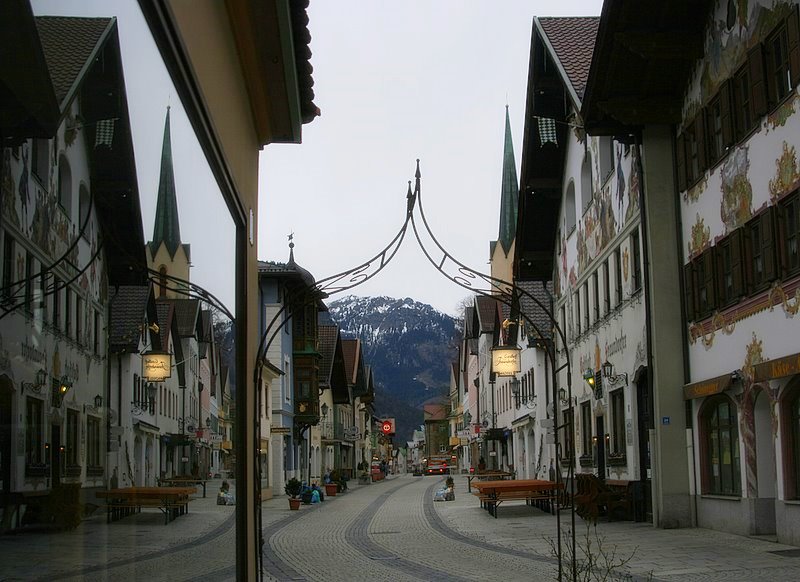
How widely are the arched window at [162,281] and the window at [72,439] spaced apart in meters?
1.16

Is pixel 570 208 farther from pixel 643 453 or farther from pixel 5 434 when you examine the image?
pixel 5 434

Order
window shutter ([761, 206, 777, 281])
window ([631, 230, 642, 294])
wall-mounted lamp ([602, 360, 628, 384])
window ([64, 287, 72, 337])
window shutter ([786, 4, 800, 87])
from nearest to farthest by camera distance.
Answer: window ([64, 287, 72, 337]), window shutter ([786, 4, 800, 87]), window shutter ([761, 206, 777, 281]), window ([631, 230, 642, 294]), wall-mounted lamp ([602, 360, 628, 384])

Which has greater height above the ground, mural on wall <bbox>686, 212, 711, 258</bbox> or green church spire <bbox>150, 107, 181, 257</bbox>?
mural on wall <bbox>686, 212, 711, 258</bbox>

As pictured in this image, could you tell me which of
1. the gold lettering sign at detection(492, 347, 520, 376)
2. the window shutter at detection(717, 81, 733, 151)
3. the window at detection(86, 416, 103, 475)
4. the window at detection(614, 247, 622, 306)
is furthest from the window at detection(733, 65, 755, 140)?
the window at detection(86, 416, 103, 475)

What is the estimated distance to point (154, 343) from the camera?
3336 millimetres

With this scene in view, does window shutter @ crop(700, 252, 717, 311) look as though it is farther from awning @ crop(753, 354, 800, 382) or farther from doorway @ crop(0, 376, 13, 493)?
doorway @ crop(0, 376, 13, 493)

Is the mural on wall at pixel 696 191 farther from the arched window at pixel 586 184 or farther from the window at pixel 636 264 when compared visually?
the arched window at pixel 586 184

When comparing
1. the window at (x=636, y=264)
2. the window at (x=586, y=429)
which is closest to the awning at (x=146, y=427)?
the window at (x=636, y=264)

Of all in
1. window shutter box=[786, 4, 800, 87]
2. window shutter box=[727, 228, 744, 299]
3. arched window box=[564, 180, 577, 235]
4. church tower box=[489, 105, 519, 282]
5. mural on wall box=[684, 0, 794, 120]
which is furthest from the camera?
church tower box=[489, 105, 519, 282]

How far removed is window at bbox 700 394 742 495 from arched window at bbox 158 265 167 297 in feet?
53.3

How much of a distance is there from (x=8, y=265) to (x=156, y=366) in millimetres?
1492

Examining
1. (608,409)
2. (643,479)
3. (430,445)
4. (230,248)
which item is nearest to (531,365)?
(608,409)

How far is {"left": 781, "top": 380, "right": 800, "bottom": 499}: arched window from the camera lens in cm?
1592

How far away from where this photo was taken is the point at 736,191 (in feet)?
58.9
